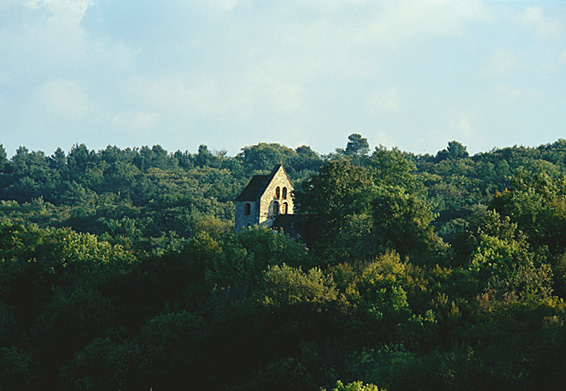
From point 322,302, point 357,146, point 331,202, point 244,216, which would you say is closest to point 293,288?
point 322,302

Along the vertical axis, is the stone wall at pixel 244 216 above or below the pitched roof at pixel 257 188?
below

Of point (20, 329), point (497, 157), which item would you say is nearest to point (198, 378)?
point (20, 329)

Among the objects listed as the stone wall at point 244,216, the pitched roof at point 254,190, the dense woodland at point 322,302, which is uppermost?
the pitched roof at point 254,190

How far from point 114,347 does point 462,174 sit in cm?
7496

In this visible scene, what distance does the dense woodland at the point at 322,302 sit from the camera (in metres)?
31.1

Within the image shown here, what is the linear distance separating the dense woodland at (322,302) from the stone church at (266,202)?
795 cm

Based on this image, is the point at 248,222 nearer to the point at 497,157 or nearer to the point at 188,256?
the point at 188,256

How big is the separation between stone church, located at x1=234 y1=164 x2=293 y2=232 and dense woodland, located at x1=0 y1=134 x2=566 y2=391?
7.95m

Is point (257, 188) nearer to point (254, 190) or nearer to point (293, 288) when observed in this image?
point (254, 190)

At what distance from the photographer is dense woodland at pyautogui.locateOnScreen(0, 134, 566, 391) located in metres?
31.1

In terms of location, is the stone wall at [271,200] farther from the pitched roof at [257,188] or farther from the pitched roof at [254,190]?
the pitched roof at [254,190]

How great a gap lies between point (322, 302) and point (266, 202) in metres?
25.8

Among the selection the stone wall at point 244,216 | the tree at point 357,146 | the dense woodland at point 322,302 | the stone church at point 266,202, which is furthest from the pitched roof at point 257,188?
the tree at point 357,146

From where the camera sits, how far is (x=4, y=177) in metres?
146
